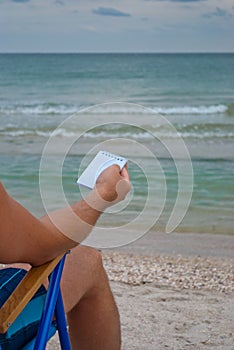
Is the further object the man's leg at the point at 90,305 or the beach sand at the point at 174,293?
the beach sand at the point at 174,293

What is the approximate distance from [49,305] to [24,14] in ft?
124

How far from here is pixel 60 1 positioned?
39406mm

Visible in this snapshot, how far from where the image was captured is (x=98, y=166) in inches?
62.1

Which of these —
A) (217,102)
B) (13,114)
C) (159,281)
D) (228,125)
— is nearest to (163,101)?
(217,102)

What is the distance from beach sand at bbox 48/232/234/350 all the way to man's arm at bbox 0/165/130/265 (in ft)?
5.18

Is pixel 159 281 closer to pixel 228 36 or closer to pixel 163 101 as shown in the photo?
pixel 163 101

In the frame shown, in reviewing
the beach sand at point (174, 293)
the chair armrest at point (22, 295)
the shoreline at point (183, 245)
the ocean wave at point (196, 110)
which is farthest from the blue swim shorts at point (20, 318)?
the ocean wave at point (196, 110)

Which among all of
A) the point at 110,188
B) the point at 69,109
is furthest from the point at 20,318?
the point at 69,109

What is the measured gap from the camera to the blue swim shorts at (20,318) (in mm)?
1646

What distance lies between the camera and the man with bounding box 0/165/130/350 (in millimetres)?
1367

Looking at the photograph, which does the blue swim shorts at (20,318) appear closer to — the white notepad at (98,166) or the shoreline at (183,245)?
the white notepad at (98,166)

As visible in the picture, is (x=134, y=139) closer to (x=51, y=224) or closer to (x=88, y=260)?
(x=88, y=260)

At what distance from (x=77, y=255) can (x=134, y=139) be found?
10434 millimetres

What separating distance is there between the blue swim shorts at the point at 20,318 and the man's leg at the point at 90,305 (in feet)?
0.49
